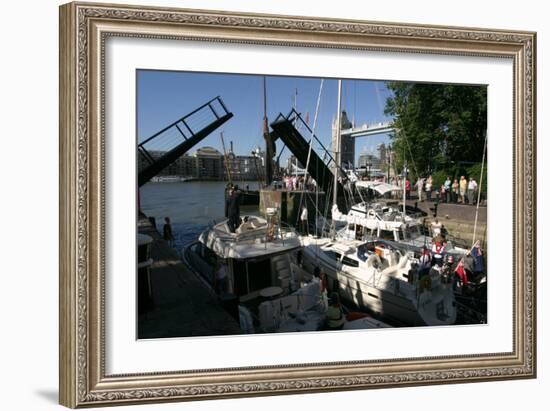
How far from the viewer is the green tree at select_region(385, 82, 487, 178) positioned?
14.2ft

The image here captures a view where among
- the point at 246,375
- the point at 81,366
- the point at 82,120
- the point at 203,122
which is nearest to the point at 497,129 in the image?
the point at 203,122

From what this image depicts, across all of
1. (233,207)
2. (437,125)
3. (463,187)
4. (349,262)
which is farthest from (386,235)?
(233,207)

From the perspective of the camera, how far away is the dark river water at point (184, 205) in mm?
3854

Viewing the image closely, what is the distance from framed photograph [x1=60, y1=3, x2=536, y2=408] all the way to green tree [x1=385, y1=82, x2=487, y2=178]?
12 mm

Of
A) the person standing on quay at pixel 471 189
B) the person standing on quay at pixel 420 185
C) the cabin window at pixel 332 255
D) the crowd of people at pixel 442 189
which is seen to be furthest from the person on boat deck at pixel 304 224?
the person standing on quay at pixel 471 189

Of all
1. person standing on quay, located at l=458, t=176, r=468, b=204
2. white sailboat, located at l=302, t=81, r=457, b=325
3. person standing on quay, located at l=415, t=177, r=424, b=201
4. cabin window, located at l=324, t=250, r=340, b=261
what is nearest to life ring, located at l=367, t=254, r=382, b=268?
white sailboat, located at l=302, t=81, r=457, b=325

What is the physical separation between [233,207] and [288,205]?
0.43 m

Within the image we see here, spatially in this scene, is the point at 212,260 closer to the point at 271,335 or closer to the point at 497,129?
the point at 271,335

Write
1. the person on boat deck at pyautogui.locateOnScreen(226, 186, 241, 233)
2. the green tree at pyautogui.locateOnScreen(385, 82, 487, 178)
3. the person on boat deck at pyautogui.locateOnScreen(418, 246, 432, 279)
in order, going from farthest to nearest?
the person on boat deck at pyautogui.locateOnScreen(418, 246, 432, 279), the green tree at pyautogui.locateOnScreen(385, 82, 487, 178), the person on boat deck at pyautogui.locateOnScreen(226, 186, 241, 233)

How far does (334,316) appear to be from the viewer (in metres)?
4.21

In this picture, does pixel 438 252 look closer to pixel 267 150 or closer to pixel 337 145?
pixel 337 145

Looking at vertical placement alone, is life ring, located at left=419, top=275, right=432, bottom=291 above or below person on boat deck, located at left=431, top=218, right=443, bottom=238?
below

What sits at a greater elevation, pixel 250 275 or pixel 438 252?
pixel 438 252

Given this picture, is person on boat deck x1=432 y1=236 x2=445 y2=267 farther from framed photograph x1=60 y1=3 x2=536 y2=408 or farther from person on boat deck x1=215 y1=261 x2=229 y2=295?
person on boat deck x1=215 y1=261 x2=229 y2=295
